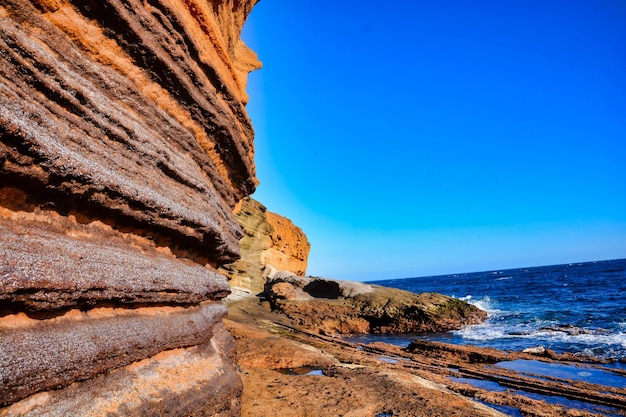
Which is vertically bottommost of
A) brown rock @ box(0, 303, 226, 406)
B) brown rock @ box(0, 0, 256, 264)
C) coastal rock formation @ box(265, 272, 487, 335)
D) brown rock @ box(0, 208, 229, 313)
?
coastal rock formation @ box(265, 272, 487, 335)

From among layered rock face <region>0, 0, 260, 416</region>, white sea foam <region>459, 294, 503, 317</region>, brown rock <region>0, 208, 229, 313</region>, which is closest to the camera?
brown rock <region>0, 208, 229, 313</region>

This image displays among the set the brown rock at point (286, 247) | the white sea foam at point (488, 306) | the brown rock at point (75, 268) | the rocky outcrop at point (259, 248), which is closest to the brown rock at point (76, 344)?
the brown rock at point (75, 268)

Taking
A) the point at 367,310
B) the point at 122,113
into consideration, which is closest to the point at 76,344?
the point at 122,113

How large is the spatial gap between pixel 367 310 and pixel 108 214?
1937 centimetres

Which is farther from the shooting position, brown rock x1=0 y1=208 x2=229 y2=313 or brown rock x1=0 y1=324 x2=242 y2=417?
brown rock x1=0 y1=324 x2=242 y2=417

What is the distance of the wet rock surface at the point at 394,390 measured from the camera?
490cm

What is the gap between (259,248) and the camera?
83.5 feet

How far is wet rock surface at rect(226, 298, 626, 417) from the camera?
16.1 feet

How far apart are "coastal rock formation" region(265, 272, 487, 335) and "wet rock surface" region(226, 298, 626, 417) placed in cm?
1027

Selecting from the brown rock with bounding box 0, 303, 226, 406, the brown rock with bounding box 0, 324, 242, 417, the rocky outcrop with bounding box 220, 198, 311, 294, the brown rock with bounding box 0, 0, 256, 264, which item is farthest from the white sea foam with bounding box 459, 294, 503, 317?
the brown rock with bounding box 0, 303, 226, 406

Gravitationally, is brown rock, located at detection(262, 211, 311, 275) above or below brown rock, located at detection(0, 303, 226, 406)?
above

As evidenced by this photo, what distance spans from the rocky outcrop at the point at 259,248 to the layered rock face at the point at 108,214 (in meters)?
11.5

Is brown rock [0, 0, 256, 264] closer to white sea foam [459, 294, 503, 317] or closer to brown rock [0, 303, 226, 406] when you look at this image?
brown rock [0, 303, 226, 406]

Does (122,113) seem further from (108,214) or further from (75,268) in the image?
(75,268)
